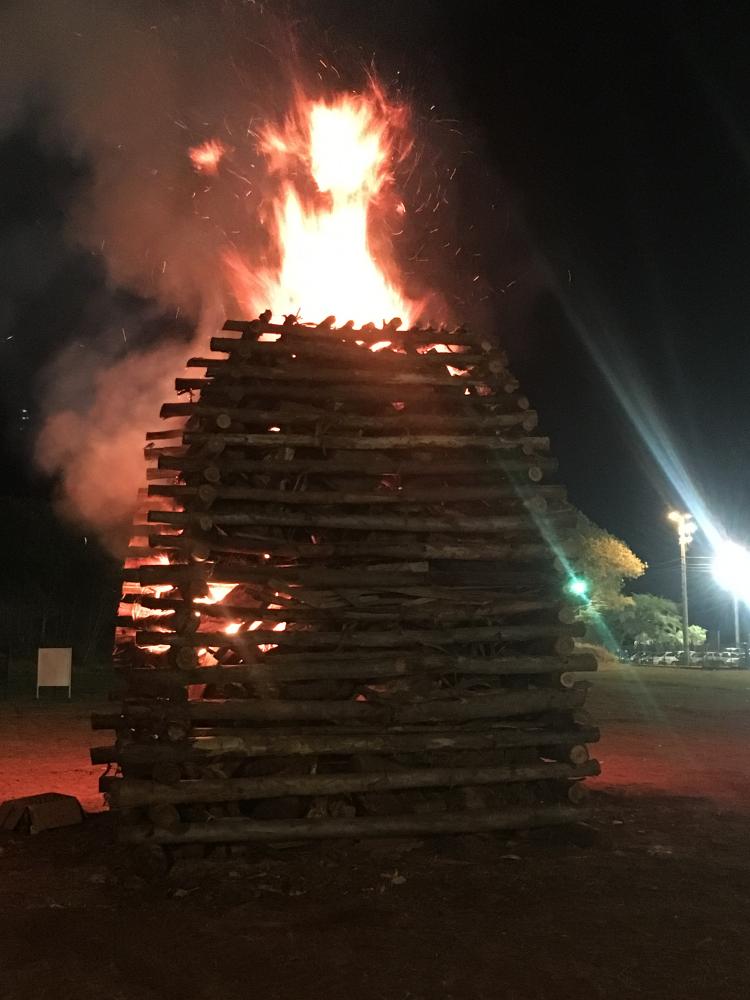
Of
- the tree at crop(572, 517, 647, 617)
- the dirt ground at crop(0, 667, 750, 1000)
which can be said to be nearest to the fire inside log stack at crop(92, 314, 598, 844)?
the dirt ground at crop(0, 667, 750, 1000)

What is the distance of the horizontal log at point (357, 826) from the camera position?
22.6 feet

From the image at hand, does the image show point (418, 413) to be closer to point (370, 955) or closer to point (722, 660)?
point (370, 955)

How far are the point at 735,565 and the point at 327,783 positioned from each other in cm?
4350

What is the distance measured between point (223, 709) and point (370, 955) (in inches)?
97.0

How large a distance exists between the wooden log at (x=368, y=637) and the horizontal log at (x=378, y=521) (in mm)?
896

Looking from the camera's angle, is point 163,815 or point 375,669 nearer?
point 163,815

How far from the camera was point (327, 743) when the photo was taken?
7.38 m

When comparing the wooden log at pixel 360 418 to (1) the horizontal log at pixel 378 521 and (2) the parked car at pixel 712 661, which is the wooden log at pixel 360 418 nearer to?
(1) the horizontal log at pixel 378 521

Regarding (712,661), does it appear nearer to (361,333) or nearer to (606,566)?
(606,566)

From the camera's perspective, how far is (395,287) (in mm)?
13156

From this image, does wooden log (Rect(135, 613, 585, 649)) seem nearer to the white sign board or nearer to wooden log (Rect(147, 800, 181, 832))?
wooden log (Rect(147, 800, 181, 832))

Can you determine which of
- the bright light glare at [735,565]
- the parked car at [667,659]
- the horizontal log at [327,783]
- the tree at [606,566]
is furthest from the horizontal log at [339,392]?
the bright light glare at [735,565]

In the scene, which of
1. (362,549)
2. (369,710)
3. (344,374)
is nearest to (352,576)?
(362,549)

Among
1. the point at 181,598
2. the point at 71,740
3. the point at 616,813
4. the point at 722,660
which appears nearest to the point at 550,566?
the point at 616,813
